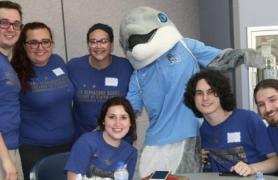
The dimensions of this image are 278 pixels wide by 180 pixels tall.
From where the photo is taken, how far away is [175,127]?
2.02 metres

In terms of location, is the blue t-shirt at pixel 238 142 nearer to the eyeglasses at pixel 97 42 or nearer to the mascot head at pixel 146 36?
the mascot head at pixel 146 36

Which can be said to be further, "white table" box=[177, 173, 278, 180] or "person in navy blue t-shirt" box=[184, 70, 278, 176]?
"person in navy blue t-shirt" box=[184, 70, 278, 176]

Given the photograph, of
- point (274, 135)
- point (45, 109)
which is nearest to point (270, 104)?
point (274, 135)

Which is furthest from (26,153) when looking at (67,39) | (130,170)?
(67,39)

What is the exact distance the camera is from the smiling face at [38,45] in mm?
2102

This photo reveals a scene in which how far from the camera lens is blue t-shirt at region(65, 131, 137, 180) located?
5.61ft

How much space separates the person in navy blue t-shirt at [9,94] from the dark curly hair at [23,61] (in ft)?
0.44

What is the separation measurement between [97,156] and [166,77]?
0.56 m

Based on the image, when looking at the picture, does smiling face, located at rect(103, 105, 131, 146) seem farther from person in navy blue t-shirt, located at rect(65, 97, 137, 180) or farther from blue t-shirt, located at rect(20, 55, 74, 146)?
blue t-shirt, located at rect(20, 55, 74, 146)

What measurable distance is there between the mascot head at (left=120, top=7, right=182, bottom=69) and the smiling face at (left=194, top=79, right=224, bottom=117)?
0.96 ft

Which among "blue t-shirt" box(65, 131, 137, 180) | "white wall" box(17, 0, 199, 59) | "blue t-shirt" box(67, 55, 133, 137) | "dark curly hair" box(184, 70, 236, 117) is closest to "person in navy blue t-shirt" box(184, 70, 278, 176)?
"dark curly hair" box(184, 70, 236, 117)

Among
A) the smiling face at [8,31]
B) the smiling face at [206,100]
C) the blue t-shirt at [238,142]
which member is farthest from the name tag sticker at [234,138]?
the smiling face at [8,31]

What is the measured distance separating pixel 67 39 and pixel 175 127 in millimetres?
1186

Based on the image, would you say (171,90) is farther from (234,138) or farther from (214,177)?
(214,177)
